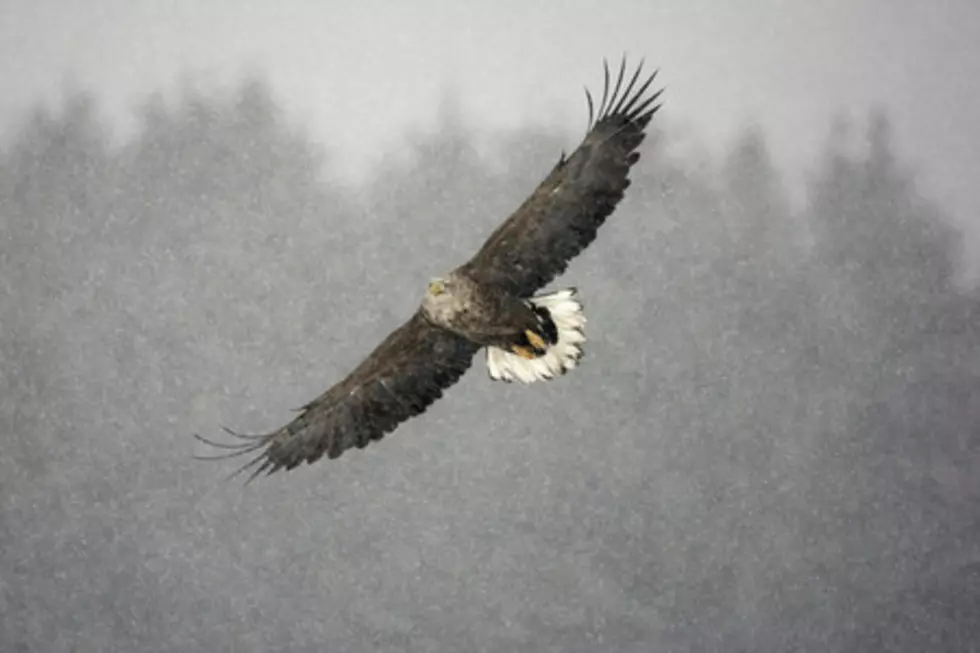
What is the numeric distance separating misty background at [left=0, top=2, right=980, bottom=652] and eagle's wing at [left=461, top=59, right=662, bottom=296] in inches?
21.1

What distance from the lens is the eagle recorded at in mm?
2451

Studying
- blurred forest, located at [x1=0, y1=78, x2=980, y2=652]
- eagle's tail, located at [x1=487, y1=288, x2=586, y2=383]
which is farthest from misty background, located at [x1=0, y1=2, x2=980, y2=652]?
eagle's tail, located at [x1=487, y1=288, x2=586, y2=383]

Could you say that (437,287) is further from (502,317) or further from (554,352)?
(554,352)

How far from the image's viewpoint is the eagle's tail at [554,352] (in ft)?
8.73

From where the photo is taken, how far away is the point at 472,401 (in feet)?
10.2

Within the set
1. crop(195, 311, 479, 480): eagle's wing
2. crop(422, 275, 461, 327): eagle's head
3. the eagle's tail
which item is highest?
the eagle's tail

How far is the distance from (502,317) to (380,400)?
0.34 metres

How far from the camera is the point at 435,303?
251 centimetres

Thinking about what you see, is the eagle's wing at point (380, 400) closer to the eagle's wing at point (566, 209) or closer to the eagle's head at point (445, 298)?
the eagle's head at point (445, 298)

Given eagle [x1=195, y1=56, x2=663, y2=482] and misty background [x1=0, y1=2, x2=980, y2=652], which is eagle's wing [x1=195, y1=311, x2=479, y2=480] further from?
misty background [x1=0, y1=2, x2=980, y2=652]

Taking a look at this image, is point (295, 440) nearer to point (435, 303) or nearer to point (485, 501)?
point (435, 303)

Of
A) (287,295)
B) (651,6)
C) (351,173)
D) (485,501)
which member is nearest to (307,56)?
(351,173)

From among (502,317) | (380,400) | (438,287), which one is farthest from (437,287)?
(380,400)

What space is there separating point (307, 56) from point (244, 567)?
1.34 m
